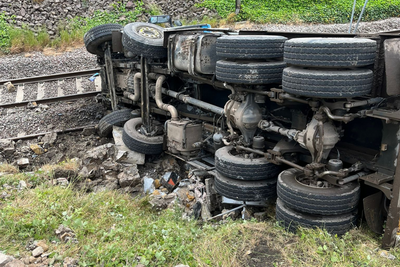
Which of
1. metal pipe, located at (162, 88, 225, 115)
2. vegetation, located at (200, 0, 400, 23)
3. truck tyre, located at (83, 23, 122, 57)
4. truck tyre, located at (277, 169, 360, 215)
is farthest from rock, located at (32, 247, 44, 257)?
vegetation, located at (200, 0, 400, 23)

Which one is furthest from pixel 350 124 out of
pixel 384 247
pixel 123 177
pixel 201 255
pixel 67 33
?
pixel 67 33

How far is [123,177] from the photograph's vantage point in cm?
625

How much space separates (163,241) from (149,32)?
460cm

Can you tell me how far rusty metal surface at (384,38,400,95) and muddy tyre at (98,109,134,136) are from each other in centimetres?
515

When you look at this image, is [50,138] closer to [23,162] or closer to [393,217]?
[23,162]

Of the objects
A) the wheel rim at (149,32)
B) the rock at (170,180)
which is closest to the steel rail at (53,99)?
the wheel rim at (149,32)

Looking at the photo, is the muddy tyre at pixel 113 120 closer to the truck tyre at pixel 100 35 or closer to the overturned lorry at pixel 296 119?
the overturned lorry at pixel 296 119

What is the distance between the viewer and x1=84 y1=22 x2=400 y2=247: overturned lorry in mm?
3656

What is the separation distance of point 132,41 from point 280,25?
35.7 ft

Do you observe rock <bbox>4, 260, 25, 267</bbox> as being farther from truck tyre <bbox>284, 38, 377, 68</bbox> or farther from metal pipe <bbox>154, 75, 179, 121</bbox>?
metal pipe <bbox>154, 75, 179, 121</bbox>

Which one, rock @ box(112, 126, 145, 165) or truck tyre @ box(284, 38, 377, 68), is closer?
truck tyre @ box(284, 38, 377, 68)

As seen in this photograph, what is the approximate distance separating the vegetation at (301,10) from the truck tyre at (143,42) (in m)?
10.4

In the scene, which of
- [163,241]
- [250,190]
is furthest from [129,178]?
[163,241]

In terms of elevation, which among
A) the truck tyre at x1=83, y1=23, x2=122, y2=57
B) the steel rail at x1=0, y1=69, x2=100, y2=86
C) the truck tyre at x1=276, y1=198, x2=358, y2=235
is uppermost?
the truck tyre at x1=83, y1=23, x2=122, y2=57
